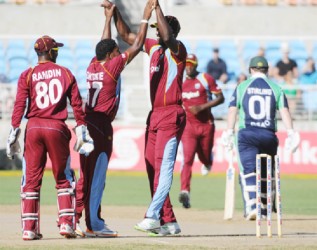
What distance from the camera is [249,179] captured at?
1566 cm

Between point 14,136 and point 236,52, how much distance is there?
19.2m

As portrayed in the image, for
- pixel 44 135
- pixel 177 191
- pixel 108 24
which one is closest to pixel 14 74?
pixel 177 191

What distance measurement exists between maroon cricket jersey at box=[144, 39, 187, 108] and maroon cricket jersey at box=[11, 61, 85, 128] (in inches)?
44.7

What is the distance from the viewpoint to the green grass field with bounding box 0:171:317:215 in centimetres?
1924

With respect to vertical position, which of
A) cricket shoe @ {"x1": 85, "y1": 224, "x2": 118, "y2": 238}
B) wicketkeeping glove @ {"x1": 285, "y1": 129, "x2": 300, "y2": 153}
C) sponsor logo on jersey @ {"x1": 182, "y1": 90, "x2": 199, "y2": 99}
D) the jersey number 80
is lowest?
cricket shoe @ {"x1": 85, "y1": 224, "x2": 118, "y2": 238}

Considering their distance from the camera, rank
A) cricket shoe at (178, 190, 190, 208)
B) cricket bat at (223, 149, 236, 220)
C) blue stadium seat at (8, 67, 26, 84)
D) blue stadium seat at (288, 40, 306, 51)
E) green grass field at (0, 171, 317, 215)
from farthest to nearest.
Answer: blue stadium seat at (288, 40, 306, 51), blue stadium seat at (8, 67, 26, 84), green grass field at (0, 171, 317, 215), cricket shoe at (178, 190, 190, 208), cricket bat at (223, 149, 236, 220)

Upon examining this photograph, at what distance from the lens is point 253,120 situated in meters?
15.4

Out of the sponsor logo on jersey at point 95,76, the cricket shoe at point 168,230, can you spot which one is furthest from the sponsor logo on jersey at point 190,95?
the sponsor logo on jersey at point 95,76

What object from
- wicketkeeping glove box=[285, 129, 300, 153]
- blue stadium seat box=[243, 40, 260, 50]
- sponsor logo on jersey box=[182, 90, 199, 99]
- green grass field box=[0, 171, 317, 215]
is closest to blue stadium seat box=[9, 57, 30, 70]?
green grass field box=[0, 171, 317, 215]

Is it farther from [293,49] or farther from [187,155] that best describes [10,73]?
[187,155]

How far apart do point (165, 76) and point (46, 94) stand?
155 cm

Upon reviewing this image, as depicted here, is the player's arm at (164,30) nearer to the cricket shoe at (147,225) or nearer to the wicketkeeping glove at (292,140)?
the cricket shoe at (147,225)

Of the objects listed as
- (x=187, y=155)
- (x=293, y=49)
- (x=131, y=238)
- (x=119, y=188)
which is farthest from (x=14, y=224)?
(x=293, y=49)

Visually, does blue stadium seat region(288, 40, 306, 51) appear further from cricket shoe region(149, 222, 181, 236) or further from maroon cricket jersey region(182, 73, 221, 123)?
cricket shoe region(149, 222, 181, 236)
